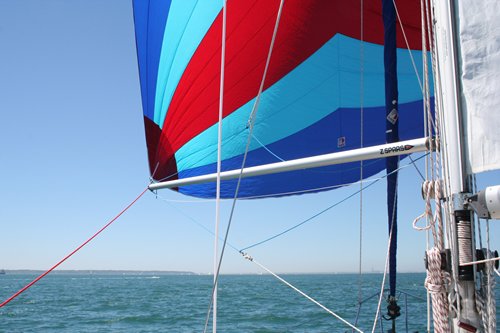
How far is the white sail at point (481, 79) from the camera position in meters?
1.73

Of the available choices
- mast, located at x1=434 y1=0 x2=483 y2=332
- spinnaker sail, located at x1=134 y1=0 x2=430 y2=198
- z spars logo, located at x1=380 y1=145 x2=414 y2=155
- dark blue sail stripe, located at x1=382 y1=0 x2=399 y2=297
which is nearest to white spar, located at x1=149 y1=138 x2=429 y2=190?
z spars logo, located at x1=380 y1=145 x2=414 y2=155

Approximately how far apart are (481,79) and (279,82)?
269 cm

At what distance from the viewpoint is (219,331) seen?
533 inches

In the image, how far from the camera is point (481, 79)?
1776mm

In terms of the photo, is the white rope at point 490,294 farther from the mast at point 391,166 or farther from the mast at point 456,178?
the mast at point 391,166

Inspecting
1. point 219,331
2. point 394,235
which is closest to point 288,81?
point 394,235

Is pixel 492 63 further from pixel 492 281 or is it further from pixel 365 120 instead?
pixel 365 120

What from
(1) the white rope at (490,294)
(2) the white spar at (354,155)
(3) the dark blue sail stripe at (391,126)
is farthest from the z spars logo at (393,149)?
(1) the white rope at (490,294)

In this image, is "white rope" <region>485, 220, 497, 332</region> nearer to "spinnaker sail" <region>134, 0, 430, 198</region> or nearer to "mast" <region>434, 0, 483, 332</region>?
"mast" <region>434, 0, 483, 332</region>

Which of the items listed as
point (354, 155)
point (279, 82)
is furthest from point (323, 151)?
point (354, 155)

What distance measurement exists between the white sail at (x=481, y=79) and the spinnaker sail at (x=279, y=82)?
2.41 meters

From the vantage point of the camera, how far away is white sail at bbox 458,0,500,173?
5.68 ft

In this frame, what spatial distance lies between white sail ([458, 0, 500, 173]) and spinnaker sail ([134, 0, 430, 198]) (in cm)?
241

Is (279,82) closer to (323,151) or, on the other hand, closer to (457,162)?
(323,151)
